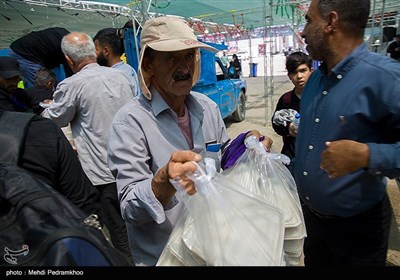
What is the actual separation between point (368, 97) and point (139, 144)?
3.67ft

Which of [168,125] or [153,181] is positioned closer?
[153,181]

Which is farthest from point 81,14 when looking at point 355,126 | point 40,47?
point 355,126

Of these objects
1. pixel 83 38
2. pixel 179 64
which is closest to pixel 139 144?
pixel 179 64

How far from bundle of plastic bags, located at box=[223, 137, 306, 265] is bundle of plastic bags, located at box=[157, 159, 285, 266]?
123mm

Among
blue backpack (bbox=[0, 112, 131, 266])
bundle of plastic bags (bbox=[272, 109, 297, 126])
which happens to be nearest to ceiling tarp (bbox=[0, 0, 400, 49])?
bundle of plastic bags (bbox=[272, 109, 297, 126])

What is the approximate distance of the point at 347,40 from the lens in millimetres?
1504

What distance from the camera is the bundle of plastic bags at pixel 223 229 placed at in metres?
0.87

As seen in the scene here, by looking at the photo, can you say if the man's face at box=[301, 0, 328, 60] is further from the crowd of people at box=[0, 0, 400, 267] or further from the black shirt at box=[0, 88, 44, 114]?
the black shirt at box=[0, 88, 44, 114]

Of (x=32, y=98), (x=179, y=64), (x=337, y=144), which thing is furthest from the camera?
(x=32, y=98)

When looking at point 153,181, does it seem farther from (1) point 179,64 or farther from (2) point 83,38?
(2) point 83,38

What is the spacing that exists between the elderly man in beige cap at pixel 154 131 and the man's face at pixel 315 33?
644mm

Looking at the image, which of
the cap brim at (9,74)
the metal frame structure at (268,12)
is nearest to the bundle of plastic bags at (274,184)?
the cap brim at (9,74)

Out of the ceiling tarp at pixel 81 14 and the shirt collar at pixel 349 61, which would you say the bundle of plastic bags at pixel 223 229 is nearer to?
A: the shirt collar at pixel 349 61

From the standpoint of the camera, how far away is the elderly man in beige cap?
1.20 metres
